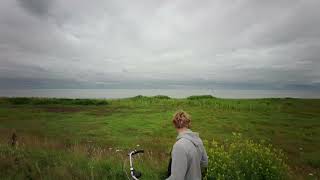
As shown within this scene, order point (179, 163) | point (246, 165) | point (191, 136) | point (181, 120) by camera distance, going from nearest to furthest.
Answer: point (179, 163) < point (191, 136) < point (181, 120) < point (246, 165)

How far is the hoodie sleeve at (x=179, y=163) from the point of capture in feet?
14.5

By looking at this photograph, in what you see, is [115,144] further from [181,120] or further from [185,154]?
[185,154]

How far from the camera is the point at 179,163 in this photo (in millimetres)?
4418

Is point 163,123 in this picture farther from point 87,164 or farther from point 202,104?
point 202,104

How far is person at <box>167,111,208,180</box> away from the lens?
4.42 m

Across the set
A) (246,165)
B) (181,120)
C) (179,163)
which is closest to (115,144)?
(246,165)

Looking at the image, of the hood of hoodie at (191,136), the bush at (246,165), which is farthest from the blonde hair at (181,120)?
the bush at (246,165)

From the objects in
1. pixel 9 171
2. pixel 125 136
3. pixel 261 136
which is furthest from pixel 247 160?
pixel 261 136

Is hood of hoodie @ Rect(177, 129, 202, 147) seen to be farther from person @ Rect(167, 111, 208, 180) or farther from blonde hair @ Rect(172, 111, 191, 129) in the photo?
blonde hair @ Rect(172, 111, 191, 129)

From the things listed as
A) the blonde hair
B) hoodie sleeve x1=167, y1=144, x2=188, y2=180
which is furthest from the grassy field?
the blonde hair

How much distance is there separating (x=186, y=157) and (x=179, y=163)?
0.44 feet

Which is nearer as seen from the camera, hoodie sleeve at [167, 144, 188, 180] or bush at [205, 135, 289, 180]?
hoodie sleeve at [167, 144, 188, 180]

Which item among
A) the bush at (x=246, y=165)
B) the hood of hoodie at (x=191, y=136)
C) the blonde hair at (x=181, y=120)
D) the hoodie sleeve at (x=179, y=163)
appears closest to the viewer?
the hoodie sleeve at (x=179, y=163)

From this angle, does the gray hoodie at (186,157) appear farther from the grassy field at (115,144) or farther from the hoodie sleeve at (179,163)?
the grassy field at (115,144)
